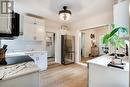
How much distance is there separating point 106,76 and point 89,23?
11.4 feet

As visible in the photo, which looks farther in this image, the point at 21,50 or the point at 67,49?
the point at 67,49

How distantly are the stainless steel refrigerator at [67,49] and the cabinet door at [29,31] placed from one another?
1807 millimetres

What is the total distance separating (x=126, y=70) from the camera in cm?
144

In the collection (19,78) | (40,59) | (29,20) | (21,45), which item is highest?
(29,20)

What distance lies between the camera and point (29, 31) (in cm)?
391

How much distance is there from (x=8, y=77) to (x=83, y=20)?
4.66m

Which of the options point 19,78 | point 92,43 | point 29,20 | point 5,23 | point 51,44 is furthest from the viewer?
point 92,43

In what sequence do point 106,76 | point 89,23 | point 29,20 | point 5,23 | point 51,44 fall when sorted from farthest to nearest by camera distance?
point 51,44
point 89,23
point 29,20
point 106,76
point 5,23

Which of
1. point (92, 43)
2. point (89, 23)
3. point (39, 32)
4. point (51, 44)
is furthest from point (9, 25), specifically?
point (92, 43)

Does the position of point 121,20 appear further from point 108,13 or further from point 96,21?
point 96,21

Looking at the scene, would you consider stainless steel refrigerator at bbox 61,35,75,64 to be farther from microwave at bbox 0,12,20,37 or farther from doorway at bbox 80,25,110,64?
microwave at bbox 0,12,20,37

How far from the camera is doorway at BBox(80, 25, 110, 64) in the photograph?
8.13m

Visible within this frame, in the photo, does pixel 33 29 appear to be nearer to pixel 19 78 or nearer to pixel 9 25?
pixel 9 25

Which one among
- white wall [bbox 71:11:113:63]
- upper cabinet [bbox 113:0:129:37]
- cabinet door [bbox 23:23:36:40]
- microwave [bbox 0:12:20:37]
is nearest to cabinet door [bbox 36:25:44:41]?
cabinet door [bbox 23:23:36:40]
